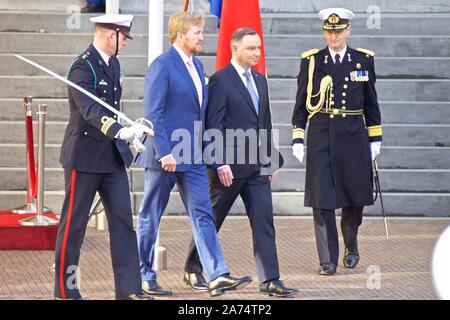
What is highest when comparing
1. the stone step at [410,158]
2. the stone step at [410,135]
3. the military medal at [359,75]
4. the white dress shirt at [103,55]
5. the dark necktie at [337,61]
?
the white dress shirt at [103,55]

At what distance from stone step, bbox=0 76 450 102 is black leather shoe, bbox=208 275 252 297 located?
18.3 feet

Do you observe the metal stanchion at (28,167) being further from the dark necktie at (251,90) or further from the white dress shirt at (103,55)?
the white dress shirt at (103,55)

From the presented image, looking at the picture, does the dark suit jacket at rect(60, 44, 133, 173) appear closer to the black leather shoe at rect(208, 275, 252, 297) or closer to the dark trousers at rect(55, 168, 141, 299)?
the dark trousers at rect(55, 168, 141, 299)

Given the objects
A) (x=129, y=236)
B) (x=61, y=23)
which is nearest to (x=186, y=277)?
(x=129, y=236)

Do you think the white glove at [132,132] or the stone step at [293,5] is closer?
the white glove at [132,132]

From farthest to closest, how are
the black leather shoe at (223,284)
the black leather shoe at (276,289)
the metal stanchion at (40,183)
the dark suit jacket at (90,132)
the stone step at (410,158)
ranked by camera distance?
the stone step at (410,158) → the metal stanchion at (40,183) → the black leather shoe at (276,289) → the black leather shoe at (223,284) → the dark suit jacket at (90,132)

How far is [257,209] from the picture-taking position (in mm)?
9469

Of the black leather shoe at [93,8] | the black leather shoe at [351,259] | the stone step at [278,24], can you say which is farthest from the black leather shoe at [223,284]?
the black leather shoe at [93,8]

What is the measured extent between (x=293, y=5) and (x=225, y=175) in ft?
26.3

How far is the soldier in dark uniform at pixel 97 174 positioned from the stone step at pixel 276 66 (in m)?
6.03

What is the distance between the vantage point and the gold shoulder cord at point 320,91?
34.9 ft

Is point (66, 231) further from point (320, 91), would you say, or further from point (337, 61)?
point (337, 61)

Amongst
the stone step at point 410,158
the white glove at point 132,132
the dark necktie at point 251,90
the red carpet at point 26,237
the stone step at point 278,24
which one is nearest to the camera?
the white glove at point 132,132

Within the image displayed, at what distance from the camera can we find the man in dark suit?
9.43m
